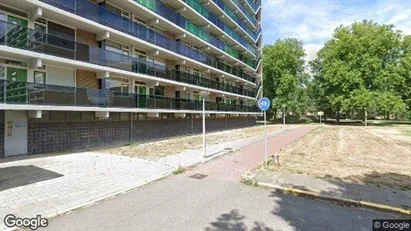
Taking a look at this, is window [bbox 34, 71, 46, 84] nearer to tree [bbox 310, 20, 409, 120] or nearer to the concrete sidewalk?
the concrete sidewalk

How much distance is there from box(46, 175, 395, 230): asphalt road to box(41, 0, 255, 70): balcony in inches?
443

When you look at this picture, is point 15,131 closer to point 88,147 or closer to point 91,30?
point 88,147

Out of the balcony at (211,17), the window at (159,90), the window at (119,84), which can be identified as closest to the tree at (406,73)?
the balcony at (211,17)

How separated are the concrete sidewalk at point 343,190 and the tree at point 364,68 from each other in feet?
139

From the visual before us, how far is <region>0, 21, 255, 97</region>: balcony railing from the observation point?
429 inches

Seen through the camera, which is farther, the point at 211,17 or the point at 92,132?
the point at 211,17

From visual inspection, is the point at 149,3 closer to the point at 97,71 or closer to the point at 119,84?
the point at 119,84

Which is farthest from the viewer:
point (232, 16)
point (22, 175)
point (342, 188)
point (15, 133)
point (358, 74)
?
point (358, 74)

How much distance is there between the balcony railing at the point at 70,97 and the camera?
10.7 metres

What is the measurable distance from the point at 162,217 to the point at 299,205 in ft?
10.7

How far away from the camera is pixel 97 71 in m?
15.4

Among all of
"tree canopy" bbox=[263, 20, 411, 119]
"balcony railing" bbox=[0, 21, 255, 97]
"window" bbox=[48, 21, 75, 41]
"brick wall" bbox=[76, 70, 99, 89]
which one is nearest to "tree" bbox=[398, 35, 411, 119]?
"tree canopy" bbox=[263, 20, 411, 119]

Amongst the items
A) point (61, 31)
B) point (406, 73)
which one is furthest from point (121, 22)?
point (406, 73)

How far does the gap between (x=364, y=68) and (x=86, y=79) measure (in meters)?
47.6
